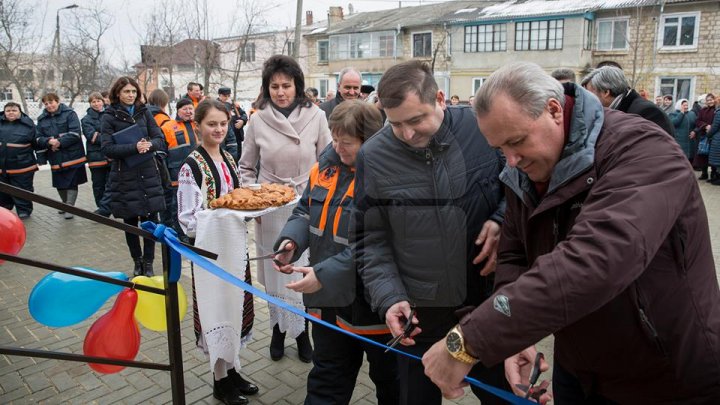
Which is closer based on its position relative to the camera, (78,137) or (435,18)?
(78,137)

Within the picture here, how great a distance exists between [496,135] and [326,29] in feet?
148

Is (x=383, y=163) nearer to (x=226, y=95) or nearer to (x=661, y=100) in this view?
(x=226, y=95)

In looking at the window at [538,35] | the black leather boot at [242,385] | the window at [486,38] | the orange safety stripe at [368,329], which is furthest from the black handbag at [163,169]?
the window at [486,38]

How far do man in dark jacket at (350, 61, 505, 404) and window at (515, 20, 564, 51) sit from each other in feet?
111

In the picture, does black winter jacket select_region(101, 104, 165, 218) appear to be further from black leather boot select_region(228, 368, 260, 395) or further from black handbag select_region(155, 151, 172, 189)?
black leather boot select_region(228, 368, 260, 395)

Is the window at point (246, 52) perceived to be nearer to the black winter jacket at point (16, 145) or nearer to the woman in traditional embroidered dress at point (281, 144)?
the black winter jacket at point (16, 145)

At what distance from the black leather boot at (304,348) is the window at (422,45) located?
3674cm

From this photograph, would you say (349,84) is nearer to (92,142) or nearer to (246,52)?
(92,142)

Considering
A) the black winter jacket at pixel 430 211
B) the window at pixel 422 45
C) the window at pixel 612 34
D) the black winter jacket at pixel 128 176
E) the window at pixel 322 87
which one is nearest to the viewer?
the black winter jacket at pixel 430 211

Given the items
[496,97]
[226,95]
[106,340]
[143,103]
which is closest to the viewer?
[496,97]

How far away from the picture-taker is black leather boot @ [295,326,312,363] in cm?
421

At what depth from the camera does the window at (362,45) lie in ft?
133

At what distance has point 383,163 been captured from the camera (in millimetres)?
2373

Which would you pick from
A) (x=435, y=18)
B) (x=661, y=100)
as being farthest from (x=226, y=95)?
(x=435, y=18)
